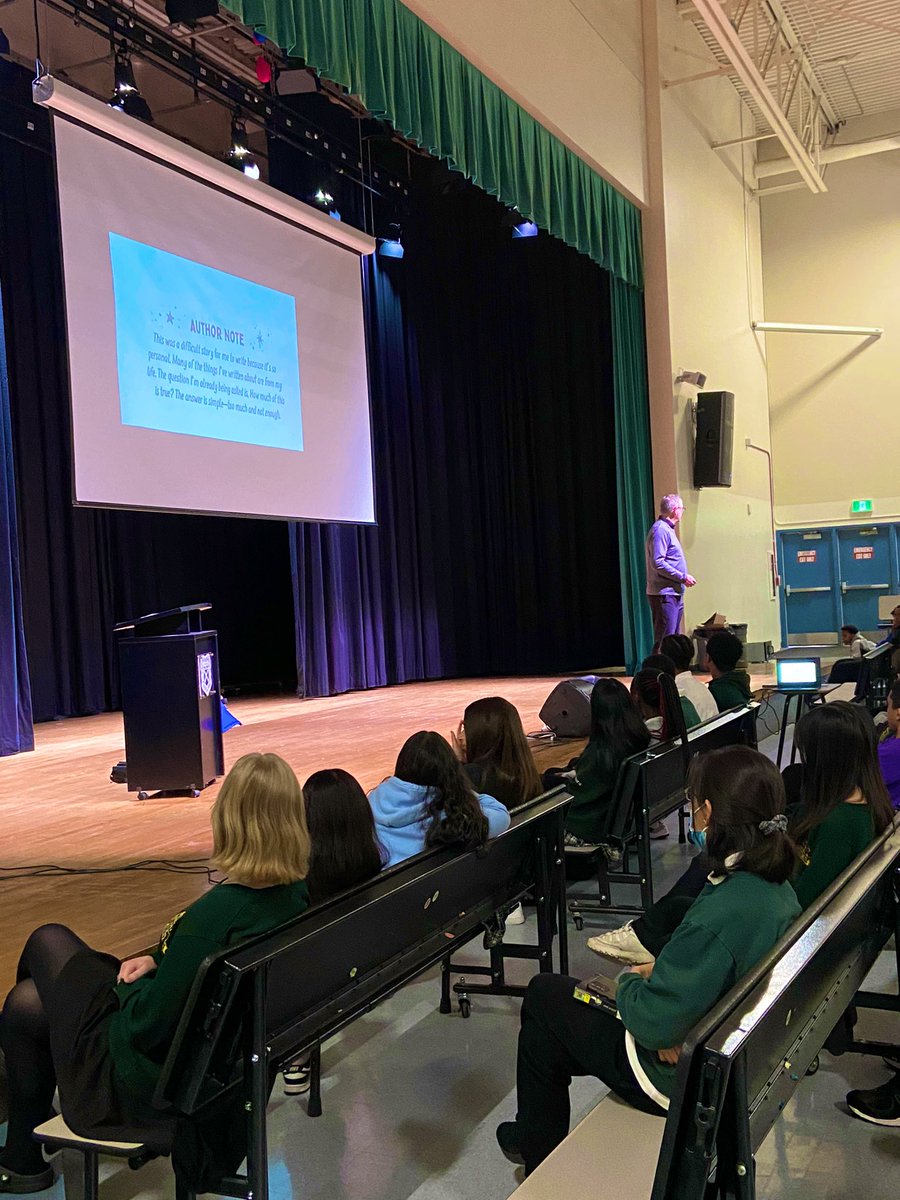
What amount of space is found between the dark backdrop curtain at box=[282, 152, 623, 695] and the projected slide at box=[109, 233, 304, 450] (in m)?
3.94

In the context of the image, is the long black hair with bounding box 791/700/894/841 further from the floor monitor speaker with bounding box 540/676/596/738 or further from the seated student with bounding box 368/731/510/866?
the floor monitor speaker with bounding box 540/676/596/738

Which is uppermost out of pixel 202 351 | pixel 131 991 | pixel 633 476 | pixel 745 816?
pixel 202 351

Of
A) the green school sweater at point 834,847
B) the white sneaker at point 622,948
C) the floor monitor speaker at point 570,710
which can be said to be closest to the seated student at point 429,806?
the white sneaker at point 622,948

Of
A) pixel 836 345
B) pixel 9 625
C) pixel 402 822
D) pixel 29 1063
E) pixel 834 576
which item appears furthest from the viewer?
pixel 834 576

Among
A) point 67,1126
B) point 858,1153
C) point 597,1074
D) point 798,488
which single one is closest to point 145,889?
point 67,1126

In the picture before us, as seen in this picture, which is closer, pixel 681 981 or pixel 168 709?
pixel 681 981

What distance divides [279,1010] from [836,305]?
12.9 metres

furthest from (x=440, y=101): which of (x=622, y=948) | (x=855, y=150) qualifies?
(x=855, y=150)

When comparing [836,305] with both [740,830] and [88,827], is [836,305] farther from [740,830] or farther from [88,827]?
[740,830]

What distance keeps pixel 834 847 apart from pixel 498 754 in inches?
41.2

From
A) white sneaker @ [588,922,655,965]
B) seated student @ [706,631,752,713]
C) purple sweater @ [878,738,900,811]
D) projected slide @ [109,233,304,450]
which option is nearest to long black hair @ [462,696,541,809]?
white sneaker @ [588,922,655,965]

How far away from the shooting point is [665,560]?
824 cm

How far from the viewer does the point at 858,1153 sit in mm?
2062

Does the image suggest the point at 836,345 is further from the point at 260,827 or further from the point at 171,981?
the point at 171,981
